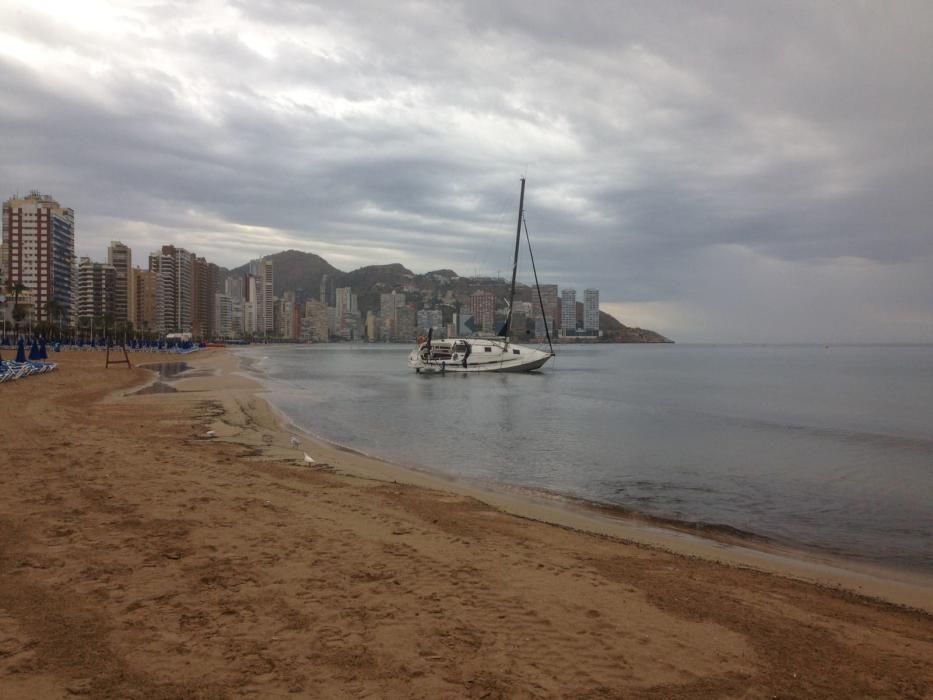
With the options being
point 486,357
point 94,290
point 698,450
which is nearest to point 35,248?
point 94,290

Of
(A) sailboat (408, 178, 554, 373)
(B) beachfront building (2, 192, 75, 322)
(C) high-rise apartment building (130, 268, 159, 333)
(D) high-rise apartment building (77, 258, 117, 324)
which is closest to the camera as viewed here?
(A) sailboat (408, 178, 554, 373)

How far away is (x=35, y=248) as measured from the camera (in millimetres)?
147000

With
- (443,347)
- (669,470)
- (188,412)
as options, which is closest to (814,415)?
(669,470)

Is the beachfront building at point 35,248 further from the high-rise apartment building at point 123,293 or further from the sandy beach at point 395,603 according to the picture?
the sandy beach at point 395,603

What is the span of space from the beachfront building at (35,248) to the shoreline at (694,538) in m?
160

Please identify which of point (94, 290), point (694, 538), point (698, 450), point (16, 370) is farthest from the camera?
point (94, 290)

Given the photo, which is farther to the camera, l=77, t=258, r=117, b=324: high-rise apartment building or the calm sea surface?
l=77, t=258, r=117, b=324: high-rise apartment building

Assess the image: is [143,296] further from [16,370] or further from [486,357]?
[16,370]

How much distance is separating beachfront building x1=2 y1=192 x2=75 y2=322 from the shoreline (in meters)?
160

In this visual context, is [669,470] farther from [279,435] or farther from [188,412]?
[188,412]

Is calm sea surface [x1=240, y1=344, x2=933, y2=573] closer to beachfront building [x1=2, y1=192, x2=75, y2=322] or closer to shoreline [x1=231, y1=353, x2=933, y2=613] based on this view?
shoreline [x1=231, y1=353, x2=933, y2=613]

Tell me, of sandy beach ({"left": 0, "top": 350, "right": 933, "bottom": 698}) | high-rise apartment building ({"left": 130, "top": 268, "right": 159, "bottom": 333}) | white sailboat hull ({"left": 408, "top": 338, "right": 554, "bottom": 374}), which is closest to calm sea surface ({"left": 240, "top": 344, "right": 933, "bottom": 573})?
sandy beach ({"left": 0, "top": 350, "right": 933, "bottom": 698})

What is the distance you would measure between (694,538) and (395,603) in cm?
615

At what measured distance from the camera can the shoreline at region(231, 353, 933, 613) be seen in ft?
25.6
